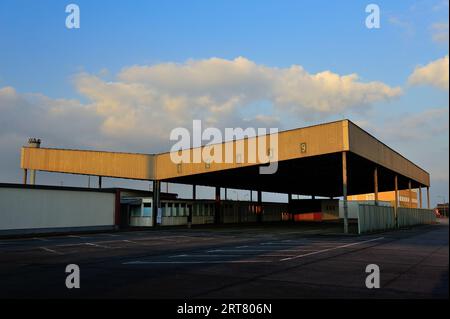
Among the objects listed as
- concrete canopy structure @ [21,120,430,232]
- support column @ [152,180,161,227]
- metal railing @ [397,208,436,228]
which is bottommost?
metal railing @ [397,208,436,228]

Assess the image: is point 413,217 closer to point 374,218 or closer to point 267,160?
point 374,218

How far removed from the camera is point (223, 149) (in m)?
37.2

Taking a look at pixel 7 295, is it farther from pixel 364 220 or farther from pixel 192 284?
pixel 364 220

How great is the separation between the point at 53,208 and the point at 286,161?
64.8 feet

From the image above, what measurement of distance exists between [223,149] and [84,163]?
1636 centimetres

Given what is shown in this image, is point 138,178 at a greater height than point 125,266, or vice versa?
point 138,178

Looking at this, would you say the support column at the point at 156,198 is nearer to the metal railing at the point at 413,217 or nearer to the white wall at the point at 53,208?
the white wall at the point at 53,208

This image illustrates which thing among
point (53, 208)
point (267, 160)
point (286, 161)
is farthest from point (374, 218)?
point (53, 208)

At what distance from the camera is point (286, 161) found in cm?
3741

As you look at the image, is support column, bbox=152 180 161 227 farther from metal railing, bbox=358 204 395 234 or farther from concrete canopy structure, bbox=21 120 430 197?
metal railing, bbox=358 204 395 234

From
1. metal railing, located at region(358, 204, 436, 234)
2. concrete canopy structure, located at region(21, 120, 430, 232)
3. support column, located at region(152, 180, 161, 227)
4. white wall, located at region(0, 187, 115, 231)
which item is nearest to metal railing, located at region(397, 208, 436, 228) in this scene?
metal railing, located at region(358, 204, 436, 234)

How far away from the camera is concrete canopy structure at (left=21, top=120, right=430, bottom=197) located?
3238cm

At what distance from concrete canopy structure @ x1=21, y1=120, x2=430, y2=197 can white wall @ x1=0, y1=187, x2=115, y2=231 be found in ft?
20.3
